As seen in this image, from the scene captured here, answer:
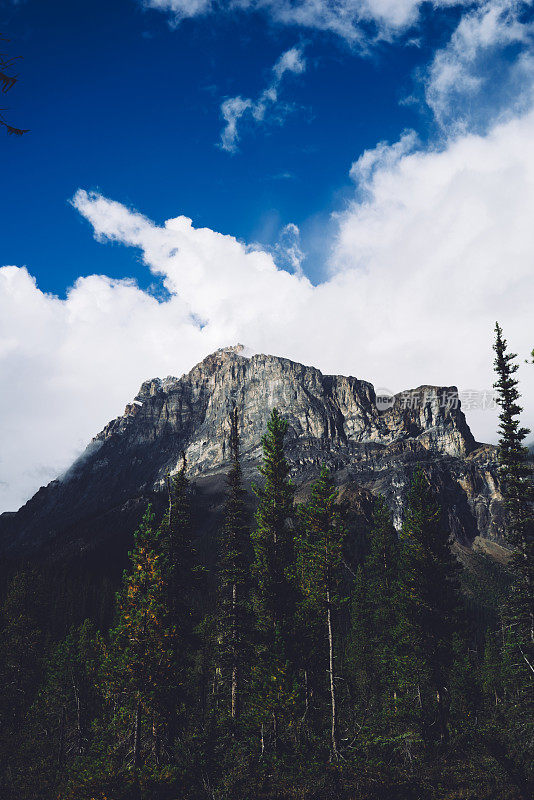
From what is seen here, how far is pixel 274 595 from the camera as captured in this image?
23.0m

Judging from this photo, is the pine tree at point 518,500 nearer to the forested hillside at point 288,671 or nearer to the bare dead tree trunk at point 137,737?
the forested hillside at point 288,671

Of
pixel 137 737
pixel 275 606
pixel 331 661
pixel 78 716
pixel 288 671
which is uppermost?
pixel 275 606

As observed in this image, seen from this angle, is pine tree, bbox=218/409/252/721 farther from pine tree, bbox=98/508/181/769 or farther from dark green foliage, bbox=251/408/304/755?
pine tree, bbox=98/508/181/769

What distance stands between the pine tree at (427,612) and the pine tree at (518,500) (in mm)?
5236

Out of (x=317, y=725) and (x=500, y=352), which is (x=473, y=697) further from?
(x=500, y=352)

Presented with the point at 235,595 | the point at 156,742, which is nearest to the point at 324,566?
the point at 235,595

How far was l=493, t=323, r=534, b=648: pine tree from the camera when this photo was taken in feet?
65.6

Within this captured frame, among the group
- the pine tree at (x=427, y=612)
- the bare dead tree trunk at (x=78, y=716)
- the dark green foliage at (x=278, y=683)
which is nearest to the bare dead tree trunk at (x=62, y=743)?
the dark green foliage at (x=278, y=683)

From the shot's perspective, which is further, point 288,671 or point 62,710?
point 62,710

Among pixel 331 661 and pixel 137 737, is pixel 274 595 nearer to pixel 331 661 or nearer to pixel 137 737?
pixel 331 661

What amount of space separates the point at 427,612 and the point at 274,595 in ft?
32.5

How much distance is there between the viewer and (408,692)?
3133 centimetres

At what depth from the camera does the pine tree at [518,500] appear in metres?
20.0

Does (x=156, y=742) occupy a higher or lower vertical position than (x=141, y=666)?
lower
